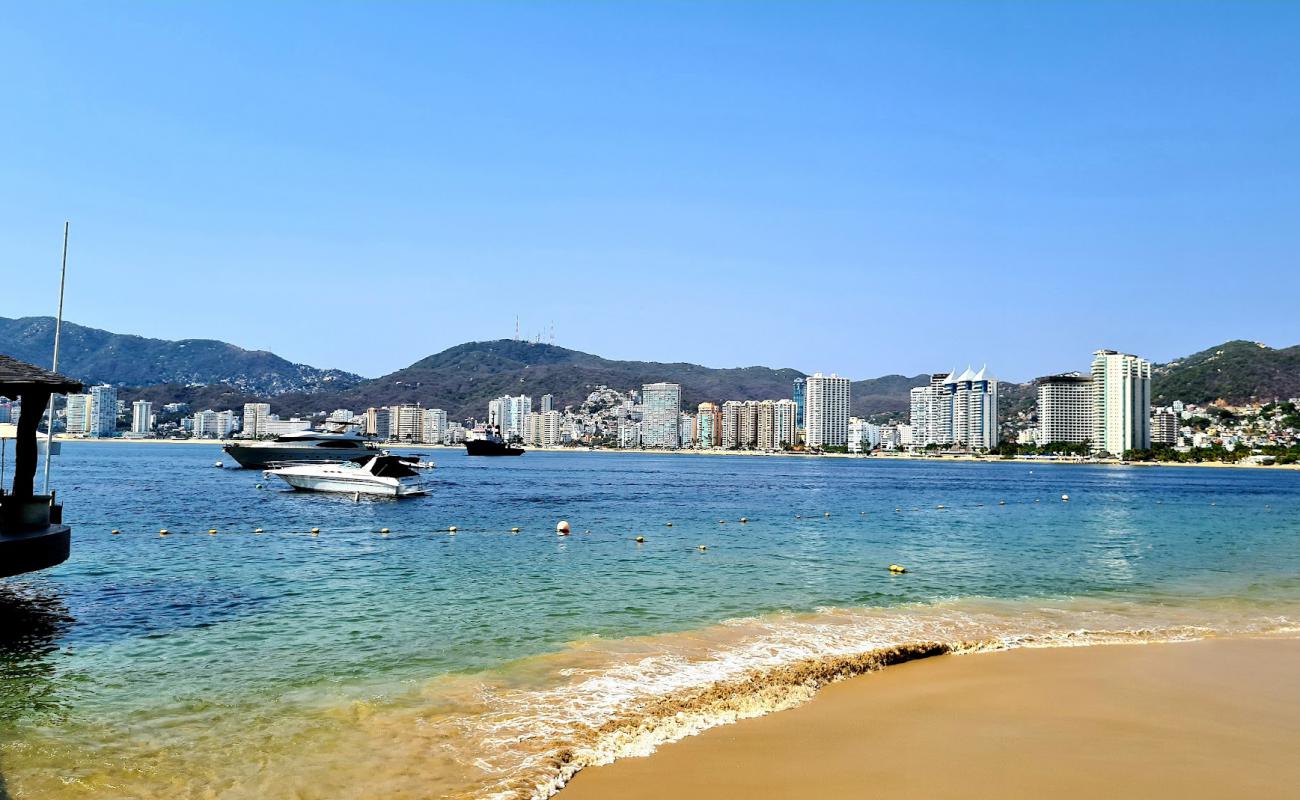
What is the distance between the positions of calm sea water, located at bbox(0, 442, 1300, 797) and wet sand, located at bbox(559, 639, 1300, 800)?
0.88 m

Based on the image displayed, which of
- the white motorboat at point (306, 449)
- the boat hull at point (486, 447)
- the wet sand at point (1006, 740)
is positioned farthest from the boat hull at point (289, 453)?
the boat hull at point (486, 447)

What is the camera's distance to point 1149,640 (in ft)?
47.4

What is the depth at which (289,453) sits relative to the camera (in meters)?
82.4

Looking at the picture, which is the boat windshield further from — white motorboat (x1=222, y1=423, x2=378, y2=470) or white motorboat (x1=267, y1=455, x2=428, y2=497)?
white motorboat (x1=222, y1=423, x2=378, y2=470)

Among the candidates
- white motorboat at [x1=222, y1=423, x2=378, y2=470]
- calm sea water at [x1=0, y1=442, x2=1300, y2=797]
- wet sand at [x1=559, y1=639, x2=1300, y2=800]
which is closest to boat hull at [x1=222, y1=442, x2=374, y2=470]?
white motorboat at [x1=222, y1=423, x2=378, y2=470]

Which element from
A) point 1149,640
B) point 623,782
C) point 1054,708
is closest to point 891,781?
point 623,782

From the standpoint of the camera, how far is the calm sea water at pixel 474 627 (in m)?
8.41

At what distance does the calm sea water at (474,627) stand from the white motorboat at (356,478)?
14958 mm

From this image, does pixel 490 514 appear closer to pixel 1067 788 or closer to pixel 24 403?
pixel 24 403

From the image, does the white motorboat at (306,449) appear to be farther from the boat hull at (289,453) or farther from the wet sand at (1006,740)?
the wet sand at (1006,740)

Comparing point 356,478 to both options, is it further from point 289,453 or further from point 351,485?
point 289,453

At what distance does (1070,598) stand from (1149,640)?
504cm

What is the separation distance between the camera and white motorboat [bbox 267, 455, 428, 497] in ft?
168

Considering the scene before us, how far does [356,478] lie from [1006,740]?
48.8 meters
